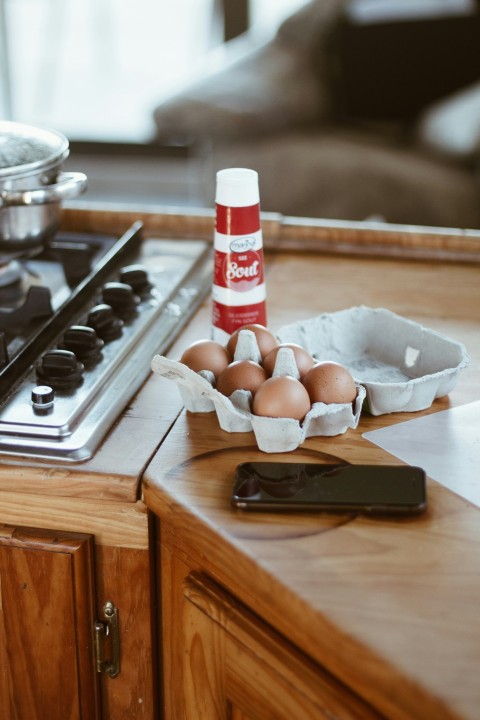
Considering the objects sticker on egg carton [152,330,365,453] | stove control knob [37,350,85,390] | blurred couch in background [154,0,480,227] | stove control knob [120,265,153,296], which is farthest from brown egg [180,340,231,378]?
blurred couch in background [154,0,480,227]

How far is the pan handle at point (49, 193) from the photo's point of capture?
97cm

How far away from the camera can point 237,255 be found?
0.92 meters

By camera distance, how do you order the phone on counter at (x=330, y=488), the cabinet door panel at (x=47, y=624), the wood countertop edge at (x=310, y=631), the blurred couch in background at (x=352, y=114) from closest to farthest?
1. the wood countertop edge at (x=310, y=631)
2. the phone on counter at (x=330, y=488)
3. the cabinet door panel at (x=47, y=624)
4. the blurred couch in background at (x=352, y=114)

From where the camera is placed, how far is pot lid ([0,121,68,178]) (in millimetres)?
968

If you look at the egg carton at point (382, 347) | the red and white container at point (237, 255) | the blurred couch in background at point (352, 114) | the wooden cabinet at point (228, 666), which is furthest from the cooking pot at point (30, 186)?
the blurred couch in background at point (352, 114)

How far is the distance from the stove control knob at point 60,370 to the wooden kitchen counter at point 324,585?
90 mm

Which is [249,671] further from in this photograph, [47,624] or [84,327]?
[84,327]

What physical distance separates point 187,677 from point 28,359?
0.36 meters

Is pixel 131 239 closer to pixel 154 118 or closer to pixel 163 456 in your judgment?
pixel 163 456

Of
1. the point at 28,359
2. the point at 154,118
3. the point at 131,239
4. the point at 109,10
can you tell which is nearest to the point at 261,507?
the point at 28,359

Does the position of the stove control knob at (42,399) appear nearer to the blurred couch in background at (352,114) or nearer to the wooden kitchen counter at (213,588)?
the wooden kitchen counter at (213,588)

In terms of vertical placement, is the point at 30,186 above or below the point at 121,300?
above

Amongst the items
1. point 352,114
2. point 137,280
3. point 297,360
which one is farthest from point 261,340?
point 352,114

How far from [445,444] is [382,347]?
0.18 m
